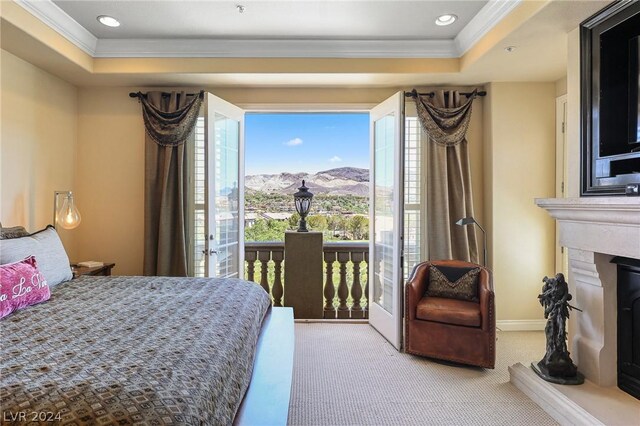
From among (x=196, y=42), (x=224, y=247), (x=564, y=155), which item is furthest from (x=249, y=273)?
(x=564, y=155)

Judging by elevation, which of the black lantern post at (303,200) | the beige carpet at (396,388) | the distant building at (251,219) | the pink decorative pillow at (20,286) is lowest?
the beige carpet at (396,388)

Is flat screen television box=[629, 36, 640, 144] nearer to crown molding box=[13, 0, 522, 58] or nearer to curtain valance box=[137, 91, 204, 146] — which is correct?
crown molding box=[13, 0, 522, 58]

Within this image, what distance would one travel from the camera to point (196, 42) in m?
3.32

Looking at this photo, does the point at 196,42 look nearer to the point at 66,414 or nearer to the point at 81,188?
the point at 81,188

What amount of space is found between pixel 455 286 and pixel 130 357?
2.61 meters

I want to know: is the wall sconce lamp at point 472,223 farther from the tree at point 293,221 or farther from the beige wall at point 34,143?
the beige wall at point 34,143

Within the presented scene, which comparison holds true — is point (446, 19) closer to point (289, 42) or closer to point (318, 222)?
point (289, 42)

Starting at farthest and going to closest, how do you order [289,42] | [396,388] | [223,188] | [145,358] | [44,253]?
1. [223,188]
2. [289,42]
3. [396,388]
4. [44,253]
5. [145,358]

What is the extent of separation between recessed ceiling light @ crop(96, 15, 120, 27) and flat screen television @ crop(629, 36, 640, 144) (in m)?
3.74

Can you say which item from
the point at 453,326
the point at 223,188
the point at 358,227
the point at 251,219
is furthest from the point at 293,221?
the point at 453,326

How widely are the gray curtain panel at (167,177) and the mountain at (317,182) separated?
1.48 m

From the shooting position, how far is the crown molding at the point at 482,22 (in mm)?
2629

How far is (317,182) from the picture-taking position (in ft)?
16.7

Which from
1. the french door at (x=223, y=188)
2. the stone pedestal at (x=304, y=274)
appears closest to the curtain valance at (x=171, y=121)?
the french door at (x=223, y=188)
